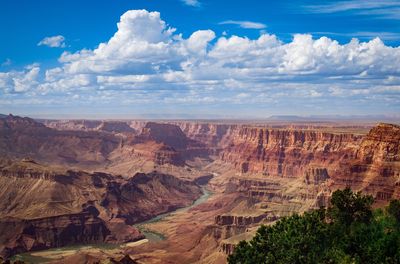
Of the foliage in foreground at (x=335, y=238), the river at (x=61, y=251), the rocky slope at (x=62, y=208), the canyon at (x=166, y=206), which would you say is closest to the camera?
the foliage in foreground at (x=335, y=238)

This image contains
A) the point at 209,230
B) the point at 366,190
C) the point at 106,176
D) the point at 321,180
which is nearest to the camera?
the point at 366,190

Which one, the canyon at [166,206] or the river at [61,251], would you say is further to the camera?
the river at [61,251]

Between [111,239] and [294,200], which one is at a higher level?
[294,200]

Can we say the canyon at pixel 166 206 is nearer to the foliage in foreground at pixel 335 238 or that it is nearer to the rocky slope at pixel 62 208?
the rocky slope at pixel 62 208

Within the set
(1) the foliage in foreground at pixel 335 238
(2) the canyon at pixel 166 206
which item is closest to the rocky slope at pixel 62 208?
(2) the canyon at pixel 166 206

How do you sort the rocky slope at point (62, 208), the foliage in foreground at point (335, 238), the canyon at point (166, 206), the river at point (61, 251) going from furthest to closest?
1. the rocky slope at point (62, 208)
2. the river at point (61, 251)
3. the canyon at point (166, 206)
4. the foliage in foreground at point (335, 238)

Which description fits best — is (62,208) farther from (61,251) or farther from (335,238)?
(335,238)

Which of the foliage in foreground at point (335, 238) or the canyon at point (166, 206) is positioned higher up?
the foliage in foreground at point (335, 238)

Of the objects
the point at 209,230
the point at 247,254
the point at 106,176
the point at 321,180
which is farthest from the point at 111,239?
the point at 247,254

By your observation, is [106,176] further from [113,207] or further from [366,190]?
[366,190]
